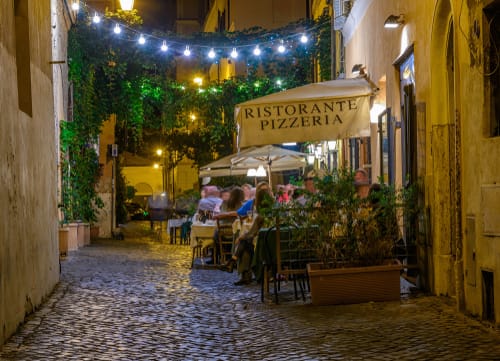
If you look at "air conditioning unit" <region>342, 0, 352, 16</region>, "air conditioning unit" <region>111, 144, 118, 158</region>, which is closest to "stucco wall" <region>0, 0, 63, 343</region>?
"air conditioning unit" <region>342, 0, 352, 16</region>

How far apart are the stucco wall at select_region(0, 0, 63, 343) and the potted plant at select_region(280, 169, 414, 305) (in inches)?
117

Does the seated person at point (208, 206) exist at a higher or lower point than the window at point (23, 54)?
lower

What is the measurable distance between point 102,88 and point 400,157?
46.0ft

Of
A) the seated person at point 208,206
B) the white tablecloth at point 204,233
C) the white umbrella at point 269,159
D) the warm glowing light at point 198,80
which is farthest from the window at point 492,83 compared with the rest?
the warm glowing light at point 198,80

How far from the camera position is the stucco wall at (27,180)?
8.23 metres

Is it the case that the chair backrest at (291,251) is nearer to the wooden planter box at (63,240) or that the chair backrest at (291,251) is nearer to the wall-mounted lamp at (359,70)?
the wall-mounted lamp at (359,70)

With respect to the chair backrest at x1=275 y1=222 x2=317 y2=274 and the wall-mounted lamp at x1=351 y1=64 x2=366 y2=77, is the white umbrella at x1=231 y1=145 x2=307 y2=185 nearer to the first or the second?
the wall-mounted lamp at x1=351 y1=64 x2=366 y2=77

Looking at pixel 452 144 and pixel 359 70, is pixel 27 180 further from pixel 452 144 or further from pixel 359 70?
pixel 359 70

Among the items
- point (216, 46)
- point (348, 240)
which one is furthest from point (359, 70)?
point (216, 46)

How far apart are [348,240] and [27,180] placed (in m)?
3.64

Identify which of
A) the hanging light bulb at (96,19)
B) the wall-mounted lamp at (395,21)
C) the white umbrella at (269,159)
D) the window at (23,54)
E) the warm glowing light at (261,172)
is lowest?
the warm glowing light at (261,172)

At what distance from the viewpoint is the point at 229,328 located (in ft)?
29.7

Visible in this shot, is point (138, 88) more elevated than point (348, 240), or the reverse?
point (138, 88)

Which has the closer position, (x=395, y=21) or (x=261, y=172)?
(x=395, y=21)
